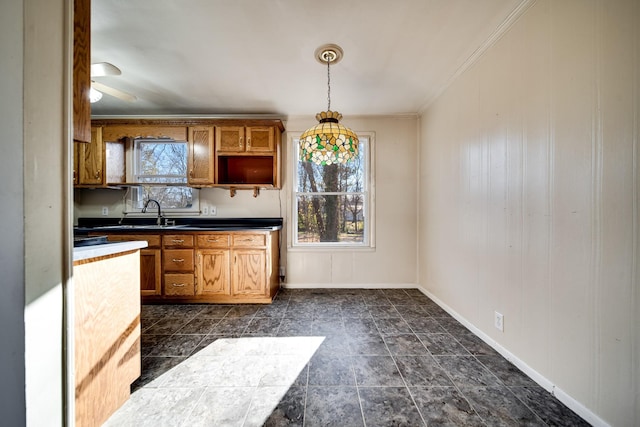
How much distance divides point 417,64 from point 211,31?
179 cm

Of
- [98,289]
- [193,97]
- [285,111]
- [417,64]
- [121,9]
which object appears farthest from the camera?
[285,111]

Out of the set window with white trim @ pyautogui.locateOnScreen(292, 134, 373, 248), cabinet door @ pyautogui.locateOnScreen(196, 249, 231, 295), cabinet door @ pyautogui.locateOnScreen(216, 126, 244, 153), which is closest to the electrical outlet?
window with white trim @ pyautogui.locateOnScreen(292, 134, 373, 248)

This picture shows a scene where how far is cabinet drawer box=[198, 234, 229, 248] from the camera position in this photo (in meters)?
2.81

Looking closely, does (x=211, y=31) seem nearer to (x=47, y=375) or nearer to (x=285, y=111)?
(x=285, y=111)

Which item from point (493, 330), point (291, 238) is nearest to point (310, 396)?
point (493, 330)

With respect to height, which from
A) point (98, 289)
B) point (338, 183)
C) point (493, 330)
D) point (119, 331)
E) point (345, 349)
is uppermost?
point (338, 183)

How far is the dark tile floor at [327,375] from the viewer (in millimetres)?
1226

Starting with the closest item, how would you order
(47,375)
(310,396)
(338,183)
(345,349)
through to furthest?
1. (47,375)
2. (310,396)
3. (345,349)
4. (338,183)

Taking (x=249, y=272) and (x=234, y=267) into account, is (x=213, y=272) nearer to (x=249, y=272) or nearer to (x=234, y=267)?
(x=234, y=267)

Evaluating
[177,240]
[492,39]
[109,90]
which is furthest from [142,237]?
[492,39]

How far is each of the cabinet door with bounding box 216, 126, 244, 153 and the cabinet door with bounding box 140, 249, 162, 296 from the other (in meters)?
1.49

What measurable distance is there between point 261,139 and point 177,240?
161 cm

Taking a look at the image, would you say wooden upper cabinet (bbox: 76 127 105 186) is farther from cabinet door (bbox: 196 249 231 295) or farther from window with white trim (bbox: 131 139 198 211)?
cabinet door (bbox: 196 249 231 295)

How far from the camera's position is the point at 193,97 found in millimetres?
2873
